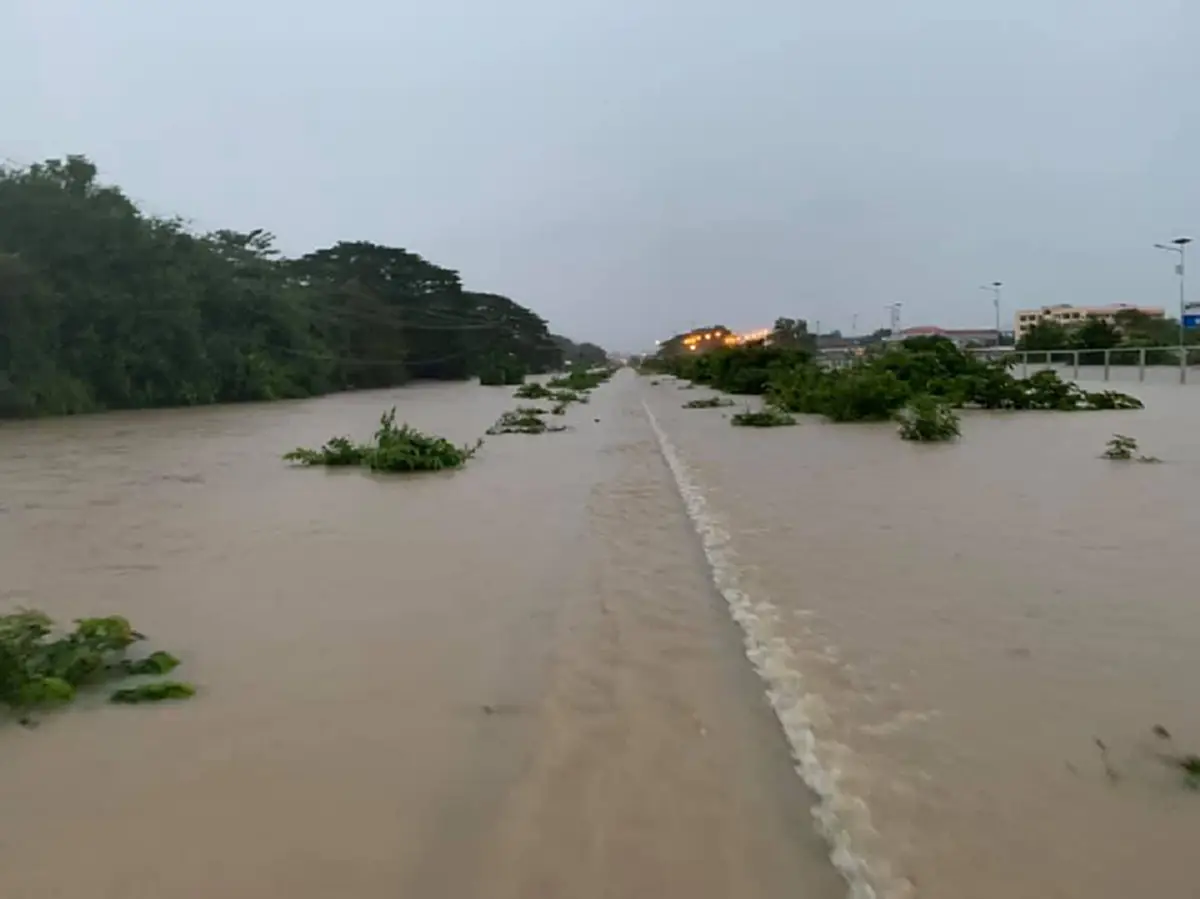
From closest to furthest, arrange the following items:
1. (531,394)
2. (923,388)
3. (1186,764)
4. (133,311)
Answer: (1186,764) < (923,388) < (133,311) < (531,394)

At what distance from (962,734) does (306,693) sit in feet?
8.38

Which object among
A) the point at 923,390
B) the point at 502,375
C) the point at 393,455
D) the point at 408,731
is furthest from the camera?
the point at 502,375

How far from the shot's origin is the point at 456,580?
610 centimetres

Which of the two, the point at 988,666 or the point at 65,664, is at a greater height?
the point at 65,664

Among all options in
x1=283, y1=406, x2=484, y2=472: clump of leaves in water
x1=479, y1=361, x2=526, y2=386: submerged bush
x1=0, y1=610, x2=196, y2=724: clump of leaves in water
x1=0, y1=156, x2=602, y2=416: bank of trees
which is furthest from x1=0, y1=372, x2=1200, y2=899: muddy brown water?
x1=479, y1=361, x2=526, y2=386: submerged bush

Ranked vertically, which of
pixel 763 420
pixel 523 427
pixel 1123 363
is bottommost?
pixel 763 420

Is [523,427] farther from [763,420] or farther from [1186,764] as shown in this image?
[1186,764]

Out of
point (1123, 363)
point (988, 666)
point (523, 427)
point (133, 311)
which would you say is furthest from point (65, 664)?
point (1123, 363)

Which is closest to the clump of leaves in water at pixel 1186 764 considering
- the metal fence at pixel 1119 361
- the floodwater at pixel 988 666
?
the floodwater at pixel 988 666

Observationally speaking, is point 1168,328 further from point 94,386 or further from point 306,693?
point 306,693

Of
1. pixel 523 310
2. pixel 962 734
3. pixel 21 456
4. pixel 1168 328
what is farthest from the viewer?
pixel 523 310

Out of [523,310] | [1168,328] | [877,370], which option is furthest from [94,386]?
[523,310]

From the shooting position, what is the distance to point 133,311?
94.2 feet

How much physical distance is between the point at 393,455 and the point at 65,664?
799 cm
